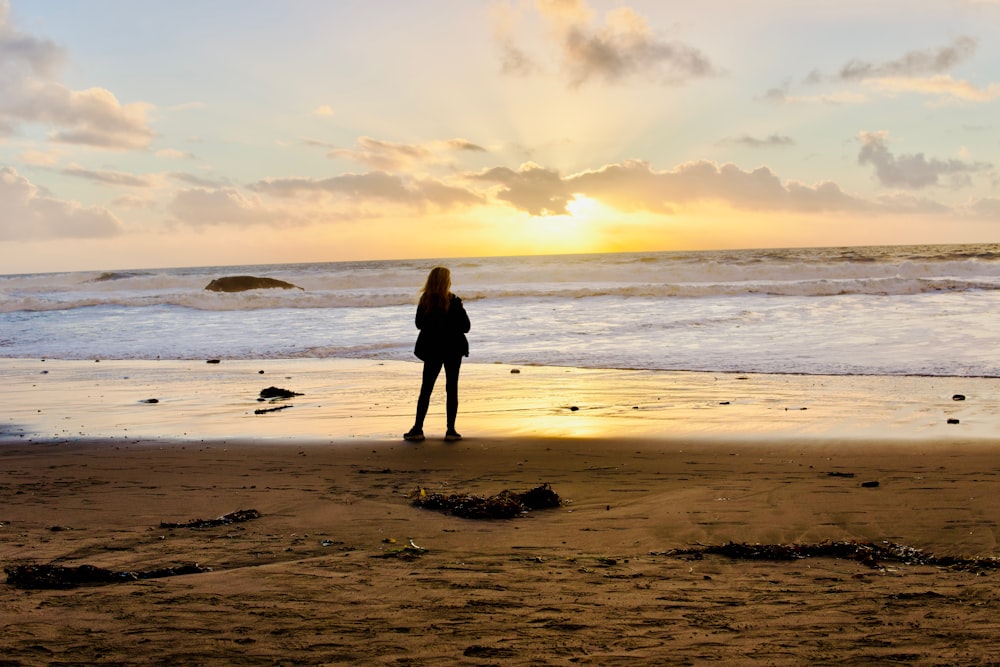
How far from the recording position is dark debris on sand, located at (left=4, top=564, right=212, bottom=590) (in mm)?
4113

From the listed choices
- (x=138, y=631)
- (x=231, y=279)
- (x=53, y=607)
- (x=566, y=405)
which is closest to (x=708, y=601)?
(x=138, y=631)

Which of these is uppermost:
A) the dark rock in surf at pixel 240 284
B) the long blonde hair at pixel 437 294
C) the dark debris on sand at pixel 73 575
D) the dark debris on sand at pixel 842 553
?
the dark rock in surf at pixel 240 284

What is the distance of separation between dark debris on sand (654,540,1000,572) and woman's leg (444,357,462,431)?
14.6 feet

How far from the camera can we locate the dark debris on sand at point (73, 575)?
4.11 meters

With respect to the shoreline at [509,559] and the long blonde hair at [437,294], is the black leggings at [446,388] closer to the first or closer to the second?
the long blonde hair at [437,294]

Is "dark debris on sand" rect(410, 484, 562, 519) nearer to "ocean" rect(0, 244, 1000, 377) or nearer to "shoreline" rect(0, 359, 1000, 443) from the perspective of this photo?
"shoreline" rect(0, 359, 1000, 443)

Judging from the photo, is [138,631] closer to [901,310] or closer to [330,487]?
[330,487]

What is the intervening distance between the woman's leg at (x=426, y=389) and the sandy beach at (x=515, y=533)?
0.25 meters

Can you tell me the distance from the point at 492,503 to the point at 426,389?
3666mm

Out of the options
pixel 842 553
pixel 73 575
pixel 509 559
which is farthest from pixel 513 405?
pixel 73 575

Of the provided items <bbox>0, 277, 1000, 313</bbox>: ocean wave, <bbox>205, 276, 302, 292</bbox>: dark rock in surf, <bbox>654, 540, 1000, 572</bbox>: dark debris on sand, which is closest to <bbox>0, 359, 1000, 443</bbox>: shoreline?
<bbox>654, 540, 1000, 572</bbox>: dark debris on sand

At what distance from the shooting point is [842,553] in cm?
466

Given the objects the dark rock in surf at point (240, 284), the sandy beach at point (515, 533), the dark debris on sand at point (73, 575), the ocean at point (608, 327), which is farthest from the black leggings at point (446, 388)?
the dark rock in surf at point (240, 284)

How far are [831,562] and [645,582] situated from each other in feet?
3.68
